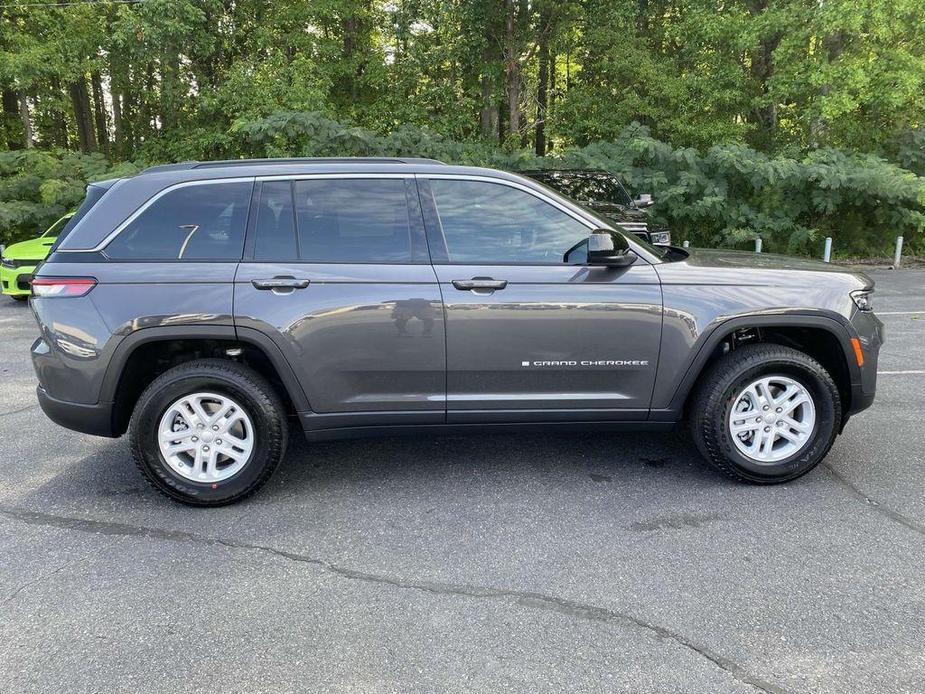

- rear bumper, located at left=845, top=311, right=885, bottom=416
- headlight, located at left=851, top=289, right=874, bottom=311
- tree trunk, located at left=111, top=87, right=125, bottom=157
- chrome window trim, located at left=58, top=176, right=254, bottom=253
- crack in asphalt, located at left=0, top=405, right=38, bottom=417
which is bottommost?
crack in asphalt, located at left=0, top=405, right=38, bottom=417

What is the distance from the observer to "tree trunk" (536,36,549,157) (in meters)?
19.1

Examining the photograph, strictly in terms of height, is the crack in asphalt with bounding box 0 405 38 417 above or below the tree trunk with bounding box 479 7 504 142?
below

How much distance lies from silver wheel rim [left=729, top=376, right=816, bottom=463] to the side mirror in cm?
103

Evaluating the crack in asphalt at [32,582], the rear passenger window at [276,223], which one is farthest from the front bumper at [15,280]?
the crack in asphalt at [32,582]

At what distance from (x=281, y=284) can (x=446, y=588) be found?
1736 millimetres

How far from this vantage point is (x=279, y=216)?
12.3ft

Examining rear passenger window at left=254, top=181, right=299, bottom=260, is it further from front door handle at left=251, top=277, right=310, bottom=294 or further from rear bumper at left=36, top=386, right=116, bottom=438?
rear bumper at left=36, top=386, right=116, bottom=438

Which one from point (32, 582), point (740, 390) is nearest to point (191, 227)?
point (32, 582)

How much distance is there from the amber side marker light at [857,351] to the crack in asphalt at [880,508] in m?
0.68

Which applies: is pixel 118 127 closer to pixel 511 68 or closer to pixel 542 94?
pixel 511 68

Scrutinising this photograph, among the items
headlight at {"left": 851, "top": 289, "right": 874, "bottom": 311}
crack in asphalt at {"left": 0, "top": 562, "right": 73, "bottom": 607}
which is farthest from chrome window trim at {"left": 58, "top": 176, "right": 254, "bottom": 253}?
headlight at {"left": 851, "top": 289, "right": 874, "bottom": 311}

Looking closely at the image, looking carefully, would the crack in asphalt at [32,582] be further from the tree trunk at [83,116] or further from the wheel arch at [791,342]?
Result: the tree trunk at [83,116]

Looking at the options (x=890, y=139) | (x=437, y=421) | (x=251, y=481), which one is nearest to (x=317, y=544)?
(x=251, y=481)

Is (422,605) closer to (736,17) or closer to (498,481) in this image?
(498,481)
